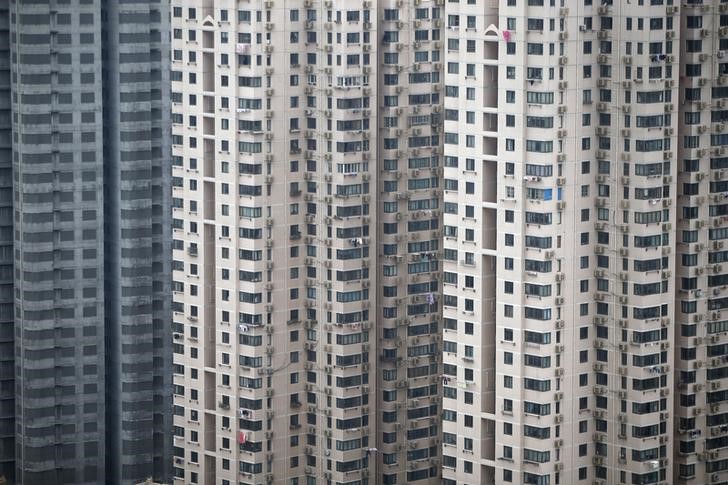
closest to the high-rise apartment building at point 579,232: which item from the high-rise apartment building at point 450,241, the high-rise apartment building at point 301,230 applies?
the high-rise apartment building at point 450,241

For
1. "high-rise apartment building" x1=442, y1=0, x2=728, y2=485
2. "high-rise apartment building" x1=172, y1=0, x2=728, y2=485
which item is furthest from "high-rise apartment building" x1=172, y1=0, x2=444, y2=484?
"high-rise apartment building" x1=442, y1=0, x2=728, y2=485

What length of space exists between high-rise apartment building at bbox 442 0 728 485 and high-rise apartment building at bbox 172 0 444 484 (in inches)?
543

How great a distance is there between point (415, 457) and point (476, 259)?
24.3 meters

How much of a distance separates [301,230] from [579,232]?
73.8ft

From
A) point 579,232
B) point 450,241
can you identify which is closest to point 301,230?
point 450,241

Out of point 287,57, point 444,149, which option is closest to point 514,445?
point 444,149

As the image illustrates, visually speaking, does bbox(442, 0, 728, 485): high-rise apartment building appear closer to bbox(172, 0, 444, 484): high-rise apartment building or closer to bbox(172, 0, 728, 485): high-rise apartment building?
bbox(172, 0, 728, 485): high-rise apartment building

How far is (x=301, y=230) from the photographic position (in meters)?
185

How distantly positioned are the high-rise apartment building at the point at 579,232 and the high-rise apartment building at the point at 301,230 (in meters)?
13.8

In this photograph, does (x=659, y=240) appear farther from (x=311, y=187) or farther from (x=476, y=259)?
(x=311, y=187)

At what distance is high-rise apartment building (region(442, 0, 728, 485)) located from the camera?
550ft

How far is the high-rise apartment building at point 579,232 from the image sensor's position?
6594 inches

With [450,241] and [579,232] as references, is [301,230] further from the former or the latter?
[579,232]

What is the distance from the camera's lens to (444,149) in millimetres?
173750
